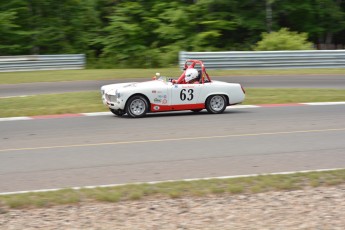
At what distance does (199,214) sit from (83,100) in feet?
40.5

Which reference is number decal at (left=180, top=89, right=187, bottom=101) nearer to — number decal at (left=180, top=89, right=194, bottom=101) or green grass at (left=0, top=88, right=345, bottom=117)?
number decal at (left=180, top=89, right=194, bottom=101)

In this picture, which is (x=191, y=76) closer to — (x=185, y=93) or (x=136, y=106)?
(x=185, y=93)

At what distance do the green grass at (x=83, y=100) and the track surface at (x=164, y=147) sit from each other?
62.6 inches

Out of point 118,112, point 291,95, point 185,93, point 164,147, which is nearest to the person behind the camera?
point 164,147

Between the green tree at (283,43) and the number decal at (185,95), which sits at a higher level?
the green tree at (283,43)

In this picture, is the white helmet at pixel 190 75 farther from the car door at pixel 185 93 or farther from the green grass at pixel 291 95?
the green grass at pixel 291 95

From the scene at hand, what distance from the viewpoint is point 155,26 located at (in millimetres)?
35562

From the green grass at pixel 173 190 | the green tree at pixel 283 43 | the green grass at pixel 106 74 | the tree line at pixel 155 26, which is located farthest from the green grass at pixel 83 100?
the tree line at pixel 155 26

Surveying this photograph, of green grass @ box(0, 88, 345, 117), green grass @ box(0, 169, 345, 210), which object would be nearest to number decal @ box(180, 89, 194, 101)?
green grass @ box(0, 88, 345, 117)

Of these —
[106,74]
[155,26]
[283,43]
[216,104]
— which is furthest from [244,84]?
[155,26]

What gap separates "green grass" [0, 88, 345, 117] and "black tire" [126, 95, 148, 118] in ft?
6.88

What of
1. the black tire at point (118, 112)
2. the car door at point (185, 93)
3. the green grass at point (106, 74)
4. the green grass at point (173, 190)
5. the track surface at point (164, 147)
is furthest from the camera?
the green grass at point (106, 74)

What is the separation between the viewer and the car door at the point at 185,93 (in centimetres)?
1489

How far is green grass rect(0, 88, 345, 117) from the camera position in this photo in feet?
54.1
